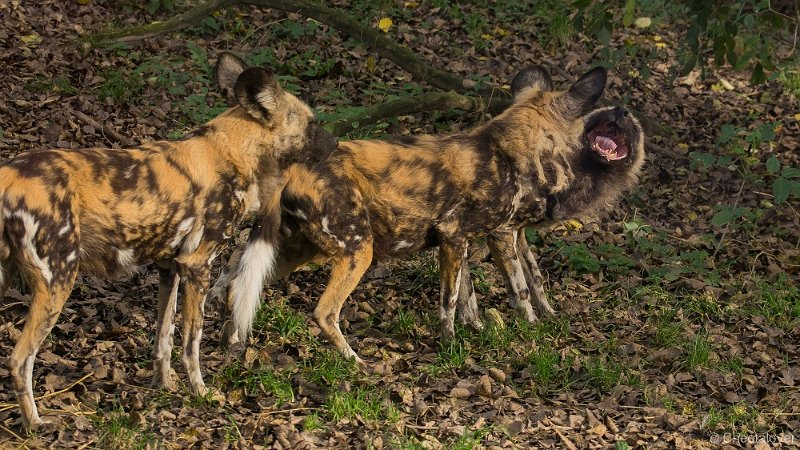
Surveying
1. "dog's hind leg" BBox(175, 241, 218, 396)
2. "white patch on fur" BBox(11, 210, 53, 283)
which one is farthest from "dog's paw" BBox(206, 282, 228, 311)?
"white patch on fur" BBox(11, 210, 53, 283)

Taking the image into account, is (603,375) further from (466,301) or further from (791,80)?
(791,80)

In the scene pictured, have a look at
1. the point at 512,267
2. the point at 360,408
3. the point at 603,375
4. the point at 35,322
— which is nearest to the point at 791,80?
the point at 512,267

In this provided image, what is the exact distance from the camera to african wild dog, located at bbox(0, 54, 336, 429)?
11.9ft

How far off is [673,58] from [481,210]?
445 cm

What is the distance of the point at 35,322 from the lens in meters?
3.69

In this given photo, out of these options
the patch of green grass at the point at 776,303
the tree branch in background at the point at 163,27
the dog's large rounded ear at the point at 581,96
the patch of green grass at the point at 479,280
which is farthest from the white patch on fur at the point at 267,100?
the tree branch in background at the point at 163,27

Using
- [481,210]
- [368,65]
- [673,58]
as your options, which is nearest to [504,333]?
[481,210]

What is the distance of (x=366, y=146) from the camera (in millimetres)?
4840

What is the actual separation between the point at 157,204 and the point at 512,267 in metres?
2.02

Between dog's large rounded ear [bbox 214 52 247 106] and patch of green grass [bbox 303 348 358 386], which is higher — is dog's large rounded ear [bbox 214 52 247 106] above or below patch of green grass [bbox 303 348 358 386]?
above

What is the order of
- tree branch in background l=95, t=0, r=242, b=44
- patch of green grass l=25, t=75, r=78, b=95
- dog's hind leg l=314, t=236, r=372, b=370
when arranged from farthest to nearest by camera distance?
tree branch in background l=95, t=0, r=242, b=44 → patch of green grass l=25, t=75, r=78, b=95 → dog's hind leg l=314, t=236, r=372, b=370

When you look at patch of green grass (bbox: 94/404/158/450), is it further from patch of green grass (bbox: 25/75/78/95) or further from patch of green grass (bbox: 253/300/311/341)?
patch of green grass (bbox: 25/75/78/95)

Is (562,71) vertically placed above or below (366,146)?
below

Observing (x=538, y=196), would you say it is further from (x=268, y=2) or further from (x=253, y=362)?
(x=268, y=2)
